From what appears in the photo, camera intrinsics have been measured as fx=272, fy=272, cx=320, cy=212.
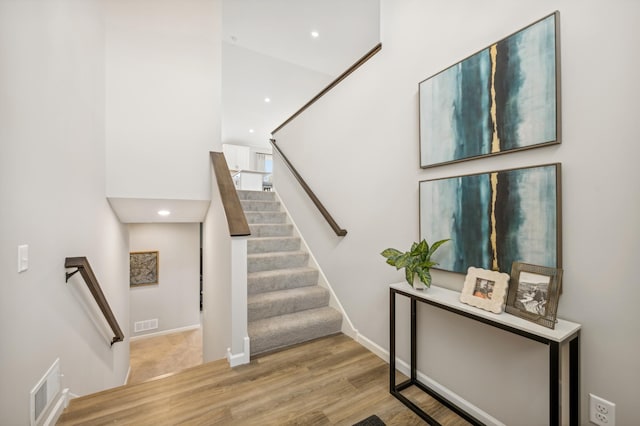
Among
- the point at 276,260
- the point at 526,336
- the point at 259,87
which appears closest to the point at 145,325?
the point at 276,260

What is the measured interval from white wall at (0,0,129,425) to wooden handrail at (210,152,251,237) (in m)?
1.03

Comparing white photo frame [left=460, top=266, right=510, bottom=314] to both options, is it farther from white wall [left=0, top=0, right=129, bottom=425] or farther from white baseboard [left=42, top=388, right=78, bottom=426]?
white baseboard [left=42, top=388, right=78, bottom=426]

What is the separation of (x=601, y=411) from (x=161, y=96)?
4099 mm

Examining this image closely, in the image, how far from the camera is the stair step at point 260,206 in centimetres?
405

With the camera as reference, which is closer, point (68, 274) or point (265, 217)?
point (68, 274)

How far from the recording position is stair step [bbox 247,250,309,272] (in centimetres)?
309

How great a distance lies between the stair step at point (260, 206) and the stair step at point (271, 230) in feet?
1.68

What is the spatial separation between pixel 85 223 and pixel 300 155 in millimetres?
2400

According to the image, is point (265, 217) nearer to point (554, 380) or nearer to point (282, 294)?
point (282, 294)

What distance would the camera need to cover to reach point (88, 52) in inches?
89.1

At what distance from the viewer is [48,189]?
5.08 ft

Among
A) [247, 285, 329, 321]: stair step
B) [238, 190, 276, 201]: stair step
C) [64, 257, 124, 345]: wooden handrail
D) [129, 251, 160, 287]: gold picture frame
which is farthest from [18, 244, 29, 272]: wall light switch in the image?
[129, 251, 160, 287]: gold picture frame

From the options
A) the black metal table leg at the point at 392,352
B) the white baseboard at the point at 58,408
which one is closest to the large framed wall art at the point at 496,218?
the black metal table leg at the point at 392,352

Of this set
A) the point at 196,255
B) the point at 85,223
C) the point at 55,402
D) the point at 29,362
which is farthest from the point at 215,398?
the point at 196,255
